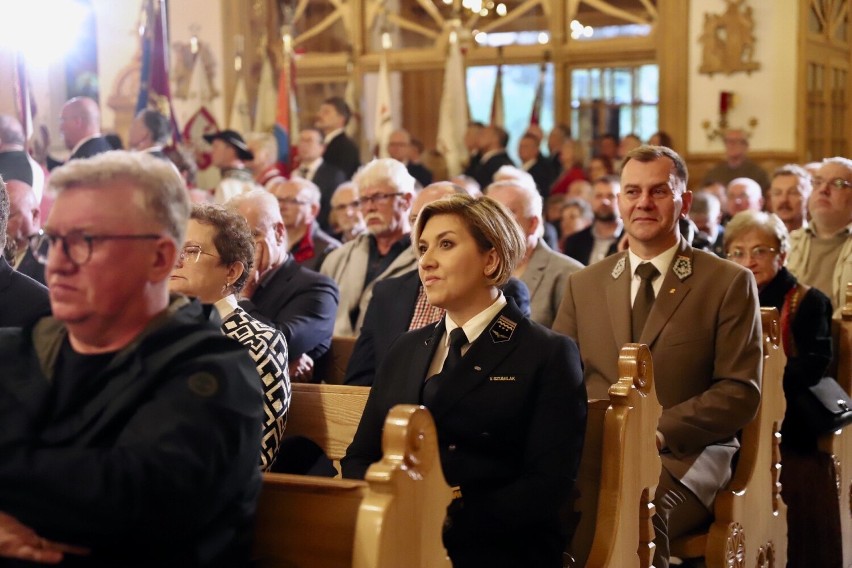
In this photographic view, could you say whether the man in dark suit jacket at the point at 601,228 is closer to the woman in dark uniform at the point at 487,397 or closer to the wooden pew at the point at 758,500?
the wooden pew at the point at 758,500

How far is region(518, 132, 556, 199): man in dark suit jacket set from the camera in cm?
1092

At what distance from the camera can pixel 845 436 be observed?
4.34 m

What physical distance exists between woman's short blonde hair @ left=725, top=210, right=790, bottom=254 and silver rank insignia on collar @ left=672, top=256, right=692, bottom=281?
29.2 inches

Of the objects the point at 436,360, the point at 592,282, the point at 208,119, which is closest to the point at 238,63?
the point at 208,119

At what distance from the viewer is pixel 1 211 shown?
304cm

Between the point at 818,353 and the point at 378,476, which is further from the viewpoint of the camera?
the point at 818,353

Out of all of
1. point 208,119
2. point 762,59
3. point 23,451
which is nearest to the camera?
point 23,451

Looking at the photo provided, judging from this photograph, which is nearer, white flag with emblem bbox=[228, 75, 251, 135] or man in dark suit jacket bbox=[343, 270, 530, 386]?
man in dark suit jacket bbox=[343, 270, 530, 386]

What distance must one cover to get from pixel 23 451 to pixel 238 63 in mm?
11625

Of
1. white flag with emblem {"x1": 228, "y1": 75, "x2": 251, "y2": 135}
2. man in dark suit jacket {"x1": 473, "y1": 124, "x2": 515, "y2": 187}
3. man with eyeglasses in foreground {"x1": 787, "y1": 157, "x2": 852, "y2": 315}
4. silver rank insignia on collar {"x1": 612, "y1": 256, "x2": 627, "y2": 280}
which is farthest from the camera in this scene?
white flag with emblem {"x1": 228, "y1": 75, "x2": 251, "y2": 135}

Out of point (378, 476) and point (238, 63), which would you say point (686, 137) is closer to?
point (238, 63)

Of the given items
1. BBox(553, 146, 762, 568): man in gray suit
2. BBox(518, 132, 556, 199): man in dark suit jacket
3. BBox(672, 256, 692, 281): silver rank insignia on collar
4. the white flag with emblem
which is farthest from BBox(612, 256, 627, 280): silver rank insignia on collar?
the white flag with emblem

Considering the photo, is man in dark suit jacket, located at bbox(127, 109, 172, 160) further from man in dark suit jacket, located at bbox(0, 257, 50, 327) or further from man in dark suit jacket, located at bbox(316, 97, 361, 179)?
man in dark suit jacket, located at bbox(0, 257, 50, 327)

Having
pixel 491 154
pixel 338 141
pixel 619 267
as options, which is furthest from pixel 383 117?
pixel 619 267
